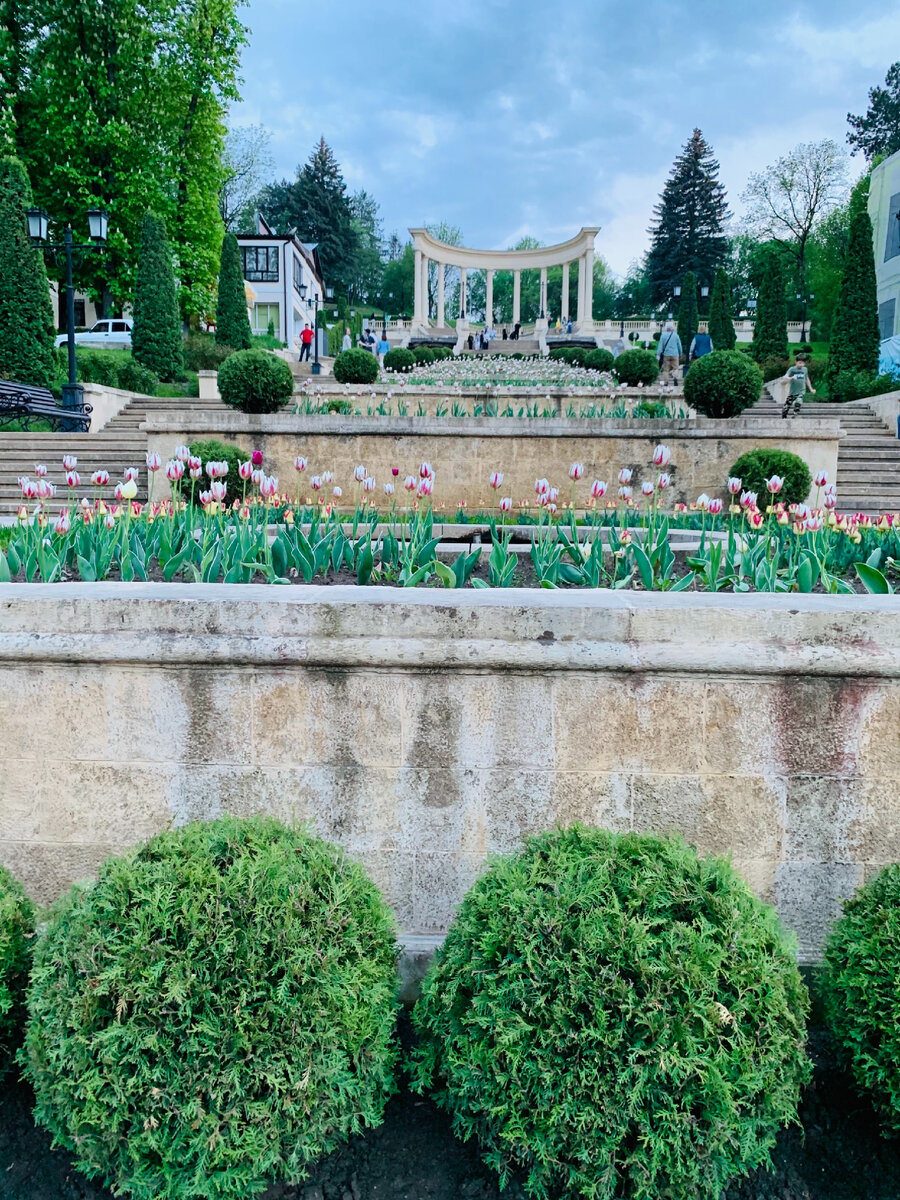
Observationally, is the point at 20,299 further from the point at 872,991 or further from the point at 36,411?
the point at 872,991

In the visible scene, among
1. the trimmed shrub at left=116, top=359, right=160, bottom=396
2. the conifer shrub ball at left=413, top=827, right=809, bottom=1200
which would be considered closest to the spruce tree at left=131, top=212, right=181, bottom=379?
the trimmed shrub at left=116, top=359, right=160, bottom=396

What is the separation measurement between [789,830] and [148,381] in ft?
65.6

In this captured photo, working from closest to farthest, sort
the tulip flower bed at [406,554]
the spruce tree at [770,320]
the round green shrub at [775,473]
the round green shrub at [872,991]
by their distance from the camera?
the round green shrub at [872,991] → the tulip flower bed at [406,554] → the round green shrub at [775,473] → the spruce tree at [770,320]

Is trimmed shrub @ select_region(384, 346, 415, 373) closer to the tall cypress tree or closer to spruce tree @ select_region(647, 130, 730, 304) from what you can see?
the tall cypress tree

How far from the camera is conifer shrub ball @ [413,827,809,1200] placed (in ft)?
5.71

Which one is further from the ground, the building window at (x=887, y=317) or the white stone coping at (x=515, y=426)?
the building window at (x=887, y=317)

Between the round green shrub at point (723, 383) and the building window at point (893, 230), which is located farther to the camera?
the building window at point (893, 230)

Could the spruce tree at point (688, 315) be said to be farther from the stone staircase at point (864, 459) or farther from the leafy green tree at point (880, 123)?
the leafy green tree at point (880, 123)

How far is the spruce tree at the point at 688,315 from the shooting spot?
32.3m

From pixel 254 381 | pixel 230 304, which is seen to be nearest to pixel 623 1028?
pixel 254 381

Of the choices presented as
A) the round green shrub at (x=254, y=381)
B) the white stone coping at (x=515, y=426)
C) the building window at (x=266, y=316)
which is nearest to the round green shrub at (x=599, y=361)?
the white stone coping at (x=515, y=426)

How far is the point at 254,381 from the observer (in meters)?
9.88

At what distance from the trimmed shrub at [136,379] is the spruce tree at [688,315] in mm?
21320

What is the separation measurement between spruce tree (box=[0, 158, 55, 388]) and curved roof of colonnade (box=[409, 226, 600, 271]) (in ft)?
90.6
